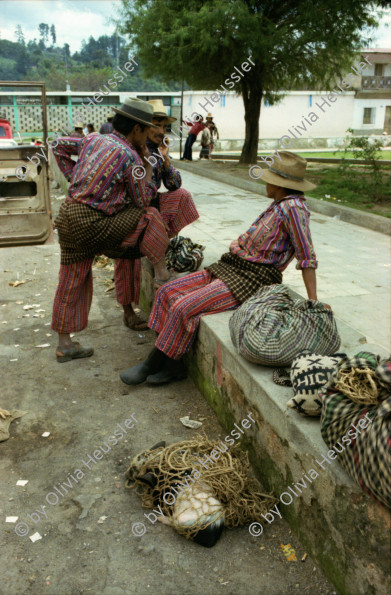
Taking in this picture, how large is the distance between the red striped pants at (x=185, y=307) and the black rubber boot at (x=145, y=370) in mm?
184

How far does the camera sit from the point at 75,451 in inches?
122

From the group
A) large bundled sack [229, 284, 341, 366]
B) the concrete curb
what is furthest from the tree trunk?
large bundled sack [229, 284, 341, 366]

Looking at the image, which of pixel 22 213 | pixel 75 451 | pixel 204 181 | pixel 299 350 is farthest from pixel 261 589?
pixel 204 181

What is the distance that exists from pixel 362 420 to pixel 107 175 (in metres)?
2.46

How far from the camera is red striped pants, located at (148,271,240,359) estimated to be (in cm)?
352

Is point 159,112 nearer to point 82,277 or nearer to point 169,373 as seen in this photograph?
point 82,277

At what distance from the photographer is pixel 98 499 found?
2.71 meters

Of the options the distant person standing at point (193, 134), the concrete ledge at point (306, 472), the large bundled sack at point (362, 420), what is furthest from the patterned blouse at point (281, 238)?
the distant person standing at point (193, 134)

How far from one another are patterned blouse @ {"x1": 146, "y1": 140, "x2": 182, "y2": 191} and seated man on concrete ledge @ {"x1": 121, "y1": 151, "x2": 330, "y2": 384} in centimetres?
115

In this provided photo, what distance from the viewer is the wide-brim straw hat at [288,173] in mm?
3301

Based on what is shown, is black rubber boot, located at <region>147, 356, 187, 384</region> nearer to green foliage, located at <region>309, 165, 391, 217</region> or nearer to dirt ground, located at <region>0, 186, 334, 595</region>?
dirt ground, located at <region>0, 186, 334, 595</region>

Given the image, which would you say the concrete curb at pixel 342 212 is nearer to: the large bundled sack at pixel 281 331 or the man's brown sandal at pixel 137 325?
the man's brown sandal at pixel 137 325

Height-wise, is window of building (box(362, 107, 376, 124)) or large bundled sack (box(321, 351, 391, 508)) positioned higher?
window of building (box(362, 107, 376, 124))

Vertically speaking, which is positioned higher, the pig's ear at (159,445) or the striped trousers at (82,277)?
the striped trousers at (82,277)
